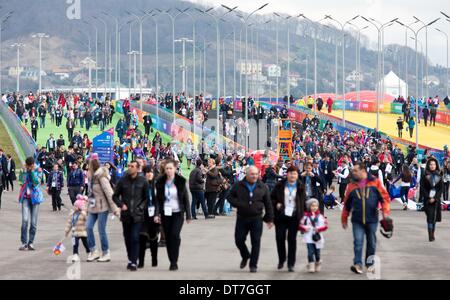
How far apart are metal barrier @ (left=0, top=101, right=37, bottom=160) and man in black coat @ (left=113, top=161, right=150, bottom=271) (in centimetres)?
3352

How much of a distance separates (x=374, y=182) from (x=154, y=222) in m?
2.92

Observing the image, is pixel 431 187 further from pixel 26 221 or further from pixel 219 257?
pixel 26 221

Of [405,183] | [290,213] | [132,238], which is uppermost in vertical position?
[290,213]

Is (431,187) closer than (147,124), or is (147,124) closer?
Result: (431,187)

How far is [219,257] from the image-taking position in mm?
21234

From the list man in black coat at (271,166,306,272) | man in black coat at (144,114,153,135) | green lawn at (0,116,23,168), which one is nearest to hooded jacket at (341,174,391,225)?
man in black coat at (271,166,306,272)

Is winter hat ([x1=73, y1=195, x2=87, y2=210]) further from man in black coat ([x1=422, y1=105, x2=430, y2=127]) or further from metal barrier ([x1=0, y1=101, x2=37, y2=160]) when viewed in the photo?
man in black coat ([x1=422, y1=105, x2=430, y2=127])

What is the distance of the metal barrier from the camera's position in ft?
179

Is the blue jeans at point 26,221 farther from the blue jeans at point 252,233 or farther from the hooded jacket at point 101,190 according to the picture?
the blue jeans at point 252,233

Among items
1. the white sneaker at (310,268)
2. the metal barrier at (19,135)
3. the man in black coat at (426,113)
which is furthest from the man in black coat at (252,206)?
the man in black coat at (426,113)

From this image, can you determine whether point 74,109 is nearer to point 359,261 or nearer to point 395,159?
point 395,159

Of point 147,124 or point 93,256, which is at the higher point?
point 147,124

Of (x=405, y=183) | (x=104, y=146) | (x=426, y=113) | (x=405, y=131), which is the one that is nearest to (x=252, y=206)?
(x=405, y=183)

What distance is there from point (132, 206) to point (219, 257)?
2.69 meters
